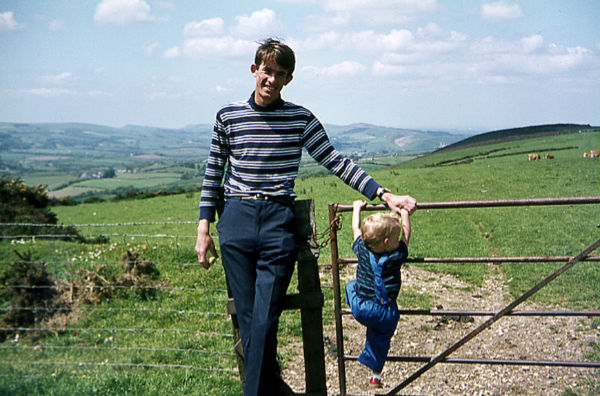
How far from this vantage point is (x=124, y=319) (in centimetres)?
750

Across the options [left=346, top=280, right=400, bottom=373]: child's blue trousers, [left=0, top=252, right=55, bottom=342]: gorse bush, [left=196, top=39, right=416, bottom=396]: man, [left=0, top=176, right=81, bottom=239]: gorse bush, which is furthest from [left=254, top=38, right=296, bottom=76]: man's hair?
[left=0, top=176, right=81, bottom=239]: gorse bush

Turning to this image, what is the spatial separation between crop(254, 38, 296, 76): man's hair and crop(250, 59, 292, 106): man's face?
0.02 meters

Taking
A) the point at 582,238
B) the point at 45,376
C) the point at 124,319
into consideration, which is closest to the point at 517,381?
the point at 45,376

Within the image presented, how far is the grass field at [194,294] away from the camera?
16.9 feet

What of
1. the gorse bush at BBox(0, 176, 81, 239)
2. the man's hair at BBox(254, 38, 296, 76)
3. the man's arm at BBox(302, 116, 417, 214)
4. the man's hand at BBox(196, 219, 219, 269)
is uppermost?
the man's hair at BBox(254, 38, 296, 76)

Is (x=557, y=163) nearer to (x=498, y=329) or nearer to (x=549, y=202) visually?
(x=498, y=329)

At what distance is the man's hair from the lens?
304cm

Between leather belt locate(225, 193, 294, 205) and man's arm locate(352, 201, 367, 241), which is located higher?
leather belt locate(225, 193, 294, 205)

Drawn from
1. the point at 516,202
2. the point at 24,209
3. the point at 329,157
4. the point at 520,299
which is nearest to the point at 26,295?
the point at 329,157

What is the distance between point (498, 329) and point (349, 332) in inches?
82.7

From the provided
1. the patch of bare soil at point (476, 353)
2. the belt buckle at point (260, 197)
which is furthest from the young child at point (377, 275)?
the patch of bare soil at point (476, 353)

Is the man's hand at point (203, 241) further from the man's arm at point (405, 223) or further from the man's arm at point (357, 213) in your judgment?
the man's arm at point (405, 223)

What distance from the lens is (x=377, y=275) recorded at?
3.13 metres

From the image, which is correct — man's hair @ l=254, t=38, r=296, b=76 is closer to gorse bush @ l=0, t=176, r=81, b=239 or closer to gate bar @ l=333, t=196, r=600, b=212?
gate bar @ l=333, t=196, r=600, b=212
